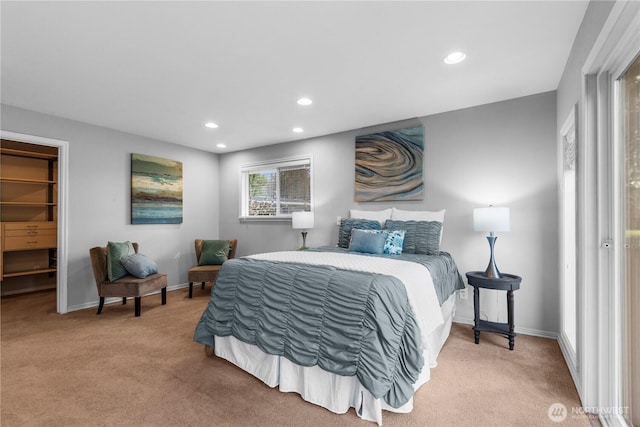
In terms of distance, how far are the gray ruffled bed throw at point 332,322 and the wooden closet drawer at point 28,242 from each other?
173 inches

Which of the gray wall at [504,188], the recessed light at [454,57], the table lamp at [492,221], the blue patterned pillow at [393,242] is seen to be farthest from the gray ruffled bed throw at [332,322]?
the gray wall at [504,188]

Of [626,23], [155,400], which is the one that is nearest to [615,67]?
[626,23]

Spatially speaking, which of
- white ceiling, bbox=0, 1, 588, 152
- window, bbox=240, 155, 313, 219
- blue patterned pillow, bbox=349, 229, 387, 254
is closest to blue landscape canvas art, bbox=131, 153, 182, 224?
white ceiling, bbox=0, 1, 588, 152

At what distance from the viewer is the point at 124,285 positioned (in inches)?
143

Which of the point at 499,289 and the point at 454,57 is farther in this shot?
the point at 499,289

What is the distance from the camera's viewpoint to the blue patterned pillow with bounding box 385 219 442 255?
3.22m

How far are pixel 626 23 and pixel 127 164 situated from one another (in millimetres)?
5209

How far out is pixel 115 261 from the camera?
148 inches

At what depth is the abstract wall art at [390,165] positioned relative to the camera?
3.76 m

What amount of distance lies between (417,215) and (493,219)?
0.86 metres

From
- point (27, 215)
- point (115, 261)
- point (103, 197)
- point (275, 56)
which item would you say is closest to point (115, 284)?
point (115, 261)

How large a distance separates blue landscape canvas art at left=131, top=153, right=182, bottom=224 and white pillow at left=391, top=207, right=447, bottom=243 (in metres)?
3.53

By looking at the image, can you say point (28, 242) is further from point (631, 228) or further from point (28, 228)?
point (631, 228)

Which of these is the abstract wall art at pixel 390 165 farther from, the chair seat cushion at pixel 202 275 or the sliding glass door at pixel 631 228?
the chair seat cushion at pixel 202 275
